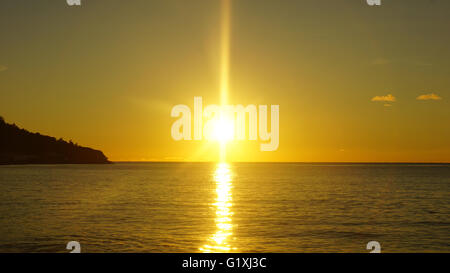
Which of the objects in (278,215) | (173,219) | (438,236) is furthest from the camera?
(278,215)

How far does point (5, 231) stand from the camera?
33.6 m
